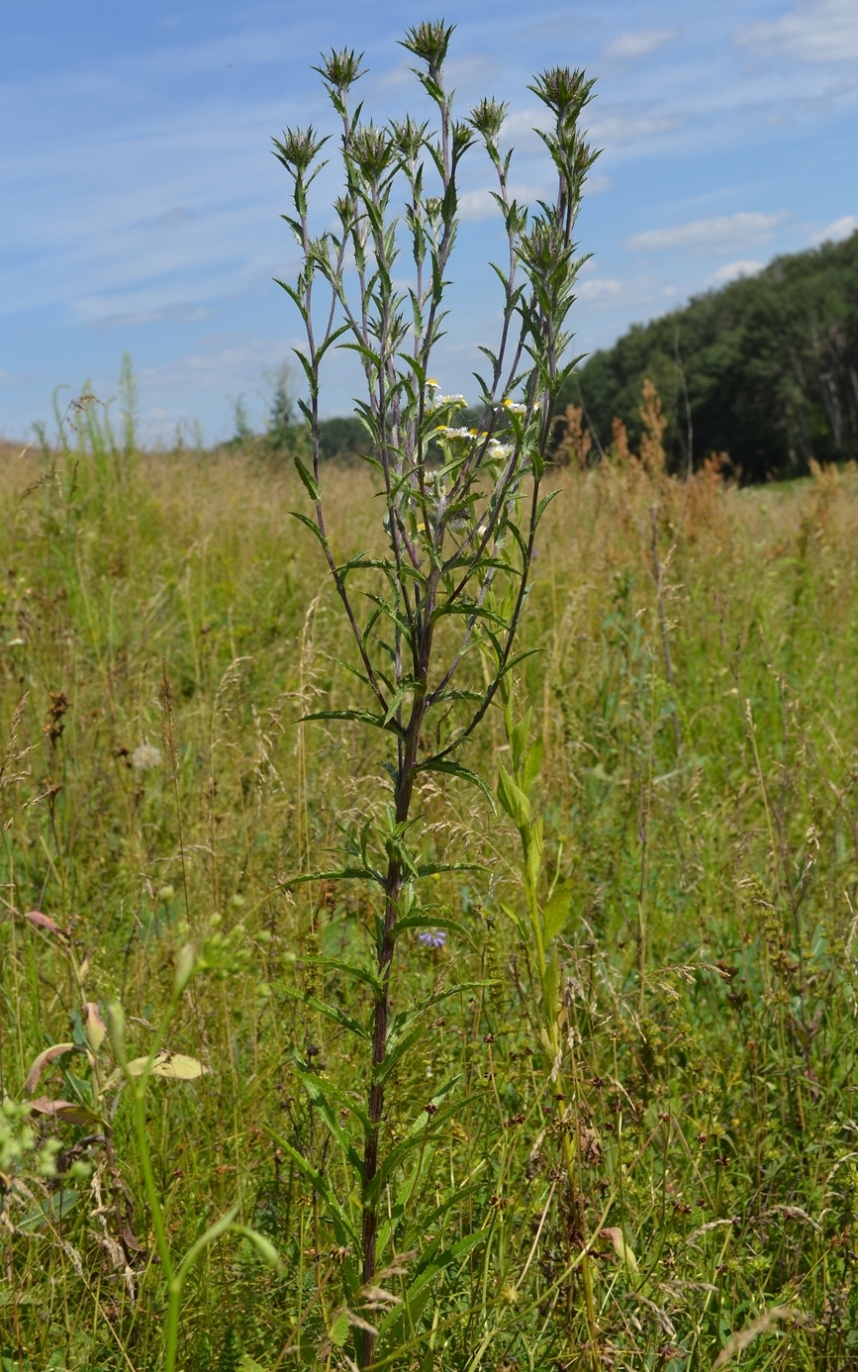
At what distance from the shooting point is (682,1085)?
2240 mm

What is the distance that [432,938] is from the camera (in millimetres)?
2457

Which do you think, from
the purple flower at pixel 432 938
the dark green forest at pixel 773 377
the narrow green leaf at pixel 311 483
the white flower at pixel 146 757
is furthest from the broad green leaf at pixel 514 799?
the dark green forest at pixel 773 377

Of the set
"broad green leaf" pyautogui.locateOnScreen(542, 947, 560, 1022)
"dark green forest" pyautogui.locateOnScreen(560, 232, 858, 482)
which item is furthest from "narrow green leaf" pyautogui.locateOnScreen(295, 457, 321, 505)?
"dark green forest" pyautogui.locateOnScreen(560, 232, 858, 482)

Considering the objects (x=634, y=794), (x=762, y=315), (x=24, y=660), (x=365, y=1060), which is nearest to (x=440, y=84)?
(x=365, y=1060)

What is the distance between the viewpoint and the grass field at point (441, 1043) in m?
1.55

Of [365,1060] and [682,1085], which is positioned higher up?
[365,1060]

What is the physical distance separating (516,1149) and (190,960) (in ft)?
4.70

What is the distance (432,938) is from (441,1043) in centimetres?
35

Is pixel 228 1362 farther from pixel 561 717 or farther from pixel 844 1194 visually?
pixel 561 717

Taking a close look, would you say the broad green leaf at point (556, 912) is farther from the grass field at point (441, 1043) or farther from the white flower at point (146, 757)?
the white flower at point (146, 757)

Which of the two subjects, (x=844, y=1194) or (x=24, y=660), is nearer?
(x=844, y=1194)

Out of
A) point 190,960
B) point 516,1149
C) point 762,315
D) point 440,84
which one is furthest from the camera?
point 762,315

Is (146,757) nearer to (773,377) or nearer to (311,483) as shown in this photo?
(311,483)

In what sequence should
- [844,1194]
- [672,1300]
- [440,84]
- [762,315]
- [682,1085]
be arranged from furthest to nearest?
[762,315] → [682,1085] → [844,1194] → [672,1300] → [440,84]
